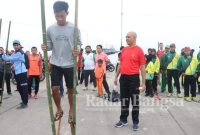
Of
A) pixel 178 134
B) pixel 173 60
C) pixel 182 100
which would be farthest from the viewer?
pixel 173 60

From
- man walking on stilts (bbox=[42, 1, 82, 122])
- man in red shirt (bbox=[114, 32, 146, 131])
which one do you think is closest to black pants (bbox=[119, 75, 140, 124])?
man in red shirt (bbox=[114, 32, 146, 131])

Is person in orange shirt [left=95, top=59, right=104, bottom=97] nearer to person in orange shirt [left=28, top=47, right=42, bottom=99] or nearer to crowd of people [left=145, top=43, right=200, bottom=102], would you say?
crowd of people [left=145, top=43, right=200, bottom=102]

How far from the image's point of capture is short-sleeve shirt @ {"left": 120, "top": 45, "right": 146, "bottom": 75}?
21.7 feet

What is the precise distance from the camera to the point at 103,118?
25.7 ft

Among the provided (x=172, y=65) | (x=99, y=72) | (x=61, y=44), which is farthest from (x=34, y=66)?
(x=61, y=44)

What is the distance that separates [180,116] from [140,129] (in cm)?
167

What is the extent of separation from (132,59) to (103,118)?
6.40 ft

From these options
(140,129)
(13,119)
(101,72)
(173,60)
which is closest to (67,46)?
(140,129)

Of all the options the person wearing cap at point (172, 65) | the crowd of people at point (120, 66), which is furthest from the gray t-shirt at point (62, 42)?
the person wearing cap at point (172, 65)

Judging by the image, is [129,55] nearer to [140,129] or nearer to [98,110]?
[140,129]

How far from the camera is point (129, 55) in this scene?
6.65 m

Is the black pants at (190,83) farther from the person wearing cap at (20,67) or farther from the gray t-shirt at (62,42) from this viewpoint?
the gray t-shirt at (62,42)

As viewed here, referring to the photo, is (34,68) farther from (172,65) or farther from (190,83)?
(190,83)

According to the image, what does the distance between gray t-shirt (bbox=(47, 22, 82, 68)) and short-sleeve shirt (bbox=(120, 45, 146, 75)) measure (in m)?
1.61
